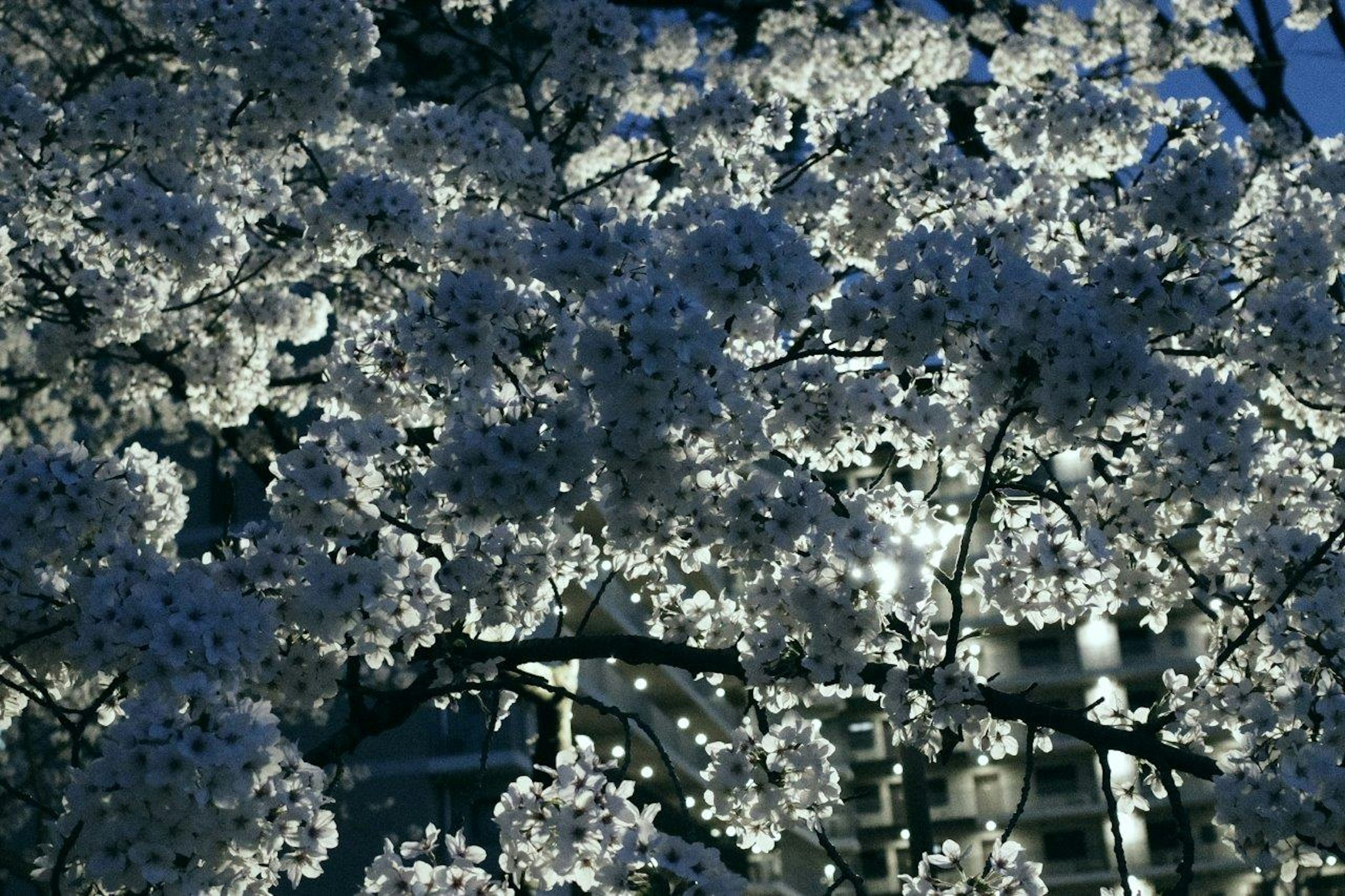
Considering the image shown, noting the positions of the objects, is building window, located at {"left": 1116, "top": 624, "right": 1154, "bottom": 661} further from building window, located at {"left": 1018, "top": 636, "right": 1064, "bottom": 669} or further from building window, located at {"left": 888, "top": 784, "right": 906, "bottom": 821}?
building window, located at {"left": 888, "top": 784, "right": 906, "bottom": 821}

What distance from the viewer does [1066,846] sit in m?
44.1

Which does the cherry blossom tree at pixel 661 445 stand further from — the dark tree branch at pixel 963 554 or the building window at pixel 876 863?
the building window at pixel 876 863

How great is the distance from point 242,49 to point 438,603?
412 cm

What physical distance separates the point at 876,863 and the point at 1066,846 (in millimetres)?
6442

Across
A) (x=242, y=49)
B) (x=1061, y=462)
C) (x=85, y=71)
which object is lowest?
(x=242, y=49)

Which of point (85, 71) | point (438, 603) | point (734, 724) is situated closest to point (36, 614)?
point (438, 603)

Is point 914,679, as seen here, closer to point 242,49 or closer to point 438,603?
point 438,603

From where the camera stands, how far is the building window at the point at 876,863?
1822 inches

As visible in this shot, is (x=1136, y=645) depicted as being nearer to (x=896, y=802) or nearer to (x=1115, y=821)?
(x=896, y=802)

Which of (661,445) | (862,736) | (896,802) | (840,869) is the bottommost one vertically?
(840,869)

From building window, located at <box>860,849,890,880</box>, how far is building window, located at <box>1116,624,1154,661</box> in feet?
34.8

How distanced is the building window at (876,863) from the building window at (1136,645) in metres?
10.6

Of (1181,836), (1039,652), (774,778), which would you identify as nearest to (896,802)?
(1039,652)

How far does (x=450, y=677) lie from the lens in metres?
6.43
